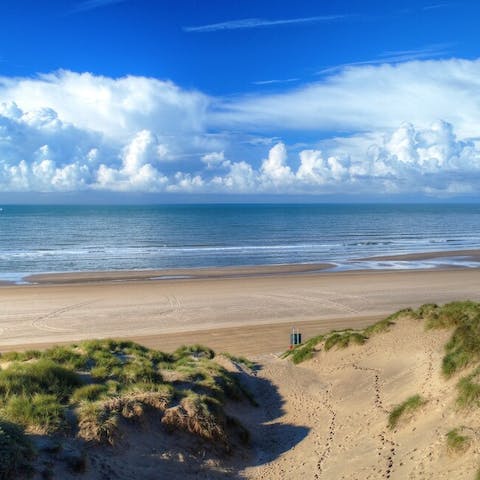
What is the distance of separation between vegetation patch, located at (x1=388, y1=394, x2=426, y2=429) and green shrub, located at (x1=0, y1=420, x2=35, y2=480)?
7254 millimetres

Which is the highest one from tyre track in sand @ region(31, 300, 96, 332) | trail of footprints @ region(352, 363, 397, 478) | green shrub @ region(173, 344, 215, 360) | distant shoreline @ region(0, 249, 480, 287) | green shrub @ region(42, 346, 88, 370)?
green shrub @ region(42, 346, 88, 370)

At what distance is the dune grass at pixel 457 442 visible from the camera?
8.65 m

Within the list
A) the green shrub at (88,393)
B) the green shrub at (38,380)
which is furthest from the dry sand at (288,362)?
the green shrub at (38,380)

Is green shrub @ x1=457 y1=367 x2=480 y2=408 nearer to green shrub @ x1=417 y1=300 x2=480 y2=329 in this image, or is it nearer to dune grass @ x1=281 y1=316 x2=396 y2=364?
green shrub @ x1=417 y1=300 x2=480 y2=329

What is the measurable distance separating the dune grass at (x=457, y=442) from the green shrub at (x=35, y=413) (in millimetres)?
6981

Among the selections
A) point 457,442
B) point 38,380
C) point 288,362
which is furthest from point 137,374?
point 457,442

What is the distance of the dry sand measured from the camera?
9.73 meters

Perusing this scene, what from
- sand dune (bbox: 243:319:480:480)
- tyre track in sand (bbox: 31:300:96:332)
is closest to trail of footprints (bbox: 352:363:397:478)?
sand dune (bbox: 243:319:480:480)

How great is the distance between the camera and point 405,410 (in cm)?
1111

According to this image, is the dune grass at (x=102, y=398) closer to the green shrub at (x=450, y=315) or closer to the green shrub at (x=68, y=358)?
the green shrub at (x=68, y=358)

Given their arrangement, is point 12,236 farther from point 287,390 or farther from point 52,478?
point 52,478

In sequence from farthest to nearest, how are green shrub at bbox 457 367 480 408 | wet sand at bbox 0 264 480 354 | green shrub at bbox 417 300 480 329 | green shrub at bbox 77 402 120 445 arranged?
wet sand at bbox 0 264 480 354 → green shrub at bbox 417 300 480 329 → green shrub at bbox 457 367 480 408 → green shrub at bbox 77 402 120 445

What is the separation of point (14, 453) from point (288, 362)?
12743 mm

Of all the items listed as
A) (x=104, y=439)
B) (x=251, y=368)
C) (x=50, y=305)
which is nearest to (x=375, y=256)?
(x=50, y=305)
